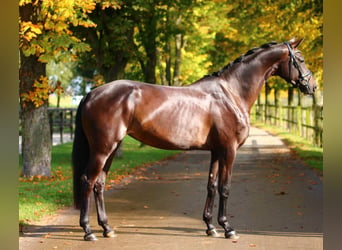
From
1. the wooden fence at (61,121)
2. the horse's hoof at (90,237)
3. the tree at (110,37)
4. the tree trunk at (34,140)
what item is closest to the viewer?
the horse's hoof at (90,237)

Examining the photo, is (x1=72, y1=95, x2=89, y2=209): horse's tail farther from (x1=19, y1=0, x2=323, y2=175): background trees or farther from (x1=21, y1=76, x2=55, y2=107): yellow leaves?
(x1=21, y1=76, x2=55, y2=107): yellow leaves

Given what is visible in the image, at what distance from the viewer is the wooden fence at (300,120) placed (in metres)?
23.3

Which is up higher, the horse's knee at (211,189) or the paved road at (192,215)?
the horse's knee at (211,189)

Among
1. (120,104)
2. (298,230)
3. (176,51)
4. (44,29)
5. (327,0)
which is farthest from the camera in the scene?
(176,51)

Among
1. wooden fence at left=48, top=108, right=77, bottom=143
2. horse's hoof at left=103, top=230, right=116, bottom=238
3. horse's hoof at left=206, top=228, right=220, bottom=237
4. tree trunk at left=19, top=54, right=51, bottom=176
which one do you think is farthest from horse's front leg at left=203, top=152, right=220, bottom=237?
wooden fence at left=48, top=108, right=77, bottom=143

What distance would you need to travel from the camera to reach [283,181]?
1316 cm

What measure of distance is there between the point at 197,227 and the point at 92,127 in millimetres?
2061

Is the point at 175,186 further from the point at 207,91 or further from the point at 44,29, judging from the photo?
the point at 207,91

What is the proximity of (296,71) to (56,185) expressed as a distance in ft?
20.2

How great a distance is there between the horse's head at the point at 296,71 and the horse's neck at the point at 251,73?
0.13 meters

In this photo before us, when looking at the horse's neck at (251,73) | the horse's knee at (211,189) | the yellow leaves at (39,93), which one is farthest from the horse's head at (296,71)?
the yellow leaves at (39,93)

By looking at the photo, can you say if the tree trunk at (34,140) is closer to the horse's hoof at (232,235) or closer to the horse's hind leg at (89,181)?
the horse's hind leg at (89,181)

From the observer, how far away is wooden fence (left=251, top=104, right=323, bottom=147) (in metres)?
23.3
